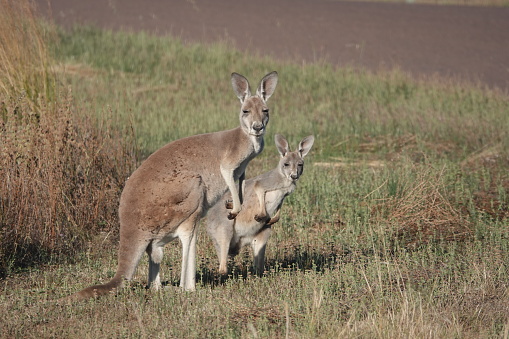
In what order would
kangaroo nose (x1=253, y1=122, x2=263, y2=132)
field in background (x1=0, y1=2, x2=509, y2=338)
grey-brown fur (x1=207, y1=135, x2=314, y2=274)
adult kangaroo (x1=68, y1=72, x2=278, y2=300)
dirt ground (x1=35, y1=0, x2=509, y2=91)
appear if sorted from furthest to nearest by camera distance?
dirt ground (x1=35, y1=0, x2=509, y2=91) → grey-brown fur (x1=207, y1=135, x2=314, y2=274) → kangaroo nose (x1=253, y1=122, x2=263, y2=132) → adult kangaroo (x1=68, y1=72, x2=278, y2=300) → field in background (x1=0, y1=2, x2=509, y2=338)

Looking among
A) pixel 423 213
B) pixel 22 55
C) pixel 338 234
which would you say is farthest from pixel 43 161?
pixel 423 213

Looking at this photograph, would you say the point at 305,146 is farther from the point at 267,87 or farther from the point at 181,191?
the point at 181,191

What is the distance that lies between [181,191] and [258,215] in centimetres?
106

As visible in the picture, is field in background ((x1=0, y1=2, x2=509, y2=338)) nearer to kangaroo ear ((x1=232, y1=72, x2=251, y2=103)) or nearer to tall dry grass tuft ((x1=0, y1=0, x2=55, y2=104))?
tall dry grass tuft ((x1=0, y1=0, x2=55, y2=104))

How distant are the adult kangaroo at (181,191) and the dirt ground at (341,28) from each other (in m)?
10.6

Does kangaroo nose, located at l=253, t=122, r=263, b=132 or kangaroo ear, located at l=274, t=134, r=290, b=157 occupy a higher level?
kangaroo nose, located at l=253, t=122, r=263, b=132

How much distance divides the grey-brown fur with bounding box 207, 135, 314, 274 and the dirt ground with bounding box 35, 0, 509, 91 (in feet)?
32.0

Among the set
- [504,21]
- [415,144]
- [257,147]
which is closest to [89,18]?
[504,21]

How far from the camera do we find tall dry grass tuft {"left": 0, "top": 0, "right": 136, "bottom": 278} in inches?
262

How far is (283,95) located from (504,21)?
875 centimetres

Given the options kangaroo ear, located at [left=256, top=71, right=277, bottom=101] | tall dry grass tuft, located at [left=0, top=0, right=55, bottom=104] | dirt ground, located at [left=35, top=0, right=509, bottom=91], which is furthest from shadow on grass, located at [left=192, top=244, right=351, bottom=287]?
dirt ground, located at [left=35, top=0, right=509, bottom=91]

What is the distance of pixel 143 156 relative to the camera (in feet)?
33.0

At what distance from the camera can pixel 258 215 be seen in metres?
6.34

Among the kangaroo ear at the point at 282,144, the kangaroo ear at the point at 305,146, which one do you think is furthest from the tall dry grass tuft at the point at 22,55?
the kangaroo ear at the point at 305,146
